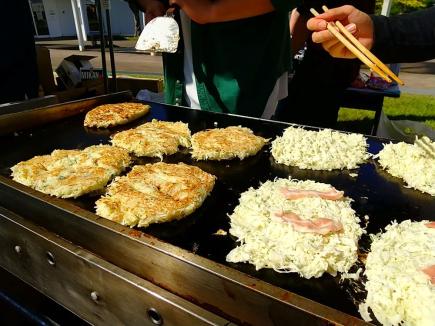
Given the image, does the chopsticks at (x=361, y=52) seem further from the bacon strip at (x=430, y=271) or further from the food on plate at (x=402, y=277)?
the bacon strip at (x=430, y=271)

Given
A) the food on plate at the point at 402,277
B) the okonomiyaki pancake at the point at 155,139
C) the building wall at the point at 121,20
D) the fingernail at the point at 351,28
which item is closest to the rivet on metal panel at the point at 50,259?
the okonomiyaki pancake at the point at 155,139

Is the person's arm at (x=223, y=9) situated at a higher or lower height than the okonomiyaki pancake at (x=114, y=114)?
higher

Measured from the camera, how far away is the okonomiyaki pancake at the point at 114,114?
3344mm

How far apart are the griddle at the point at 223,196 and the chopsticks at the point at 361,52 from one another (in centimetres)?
74

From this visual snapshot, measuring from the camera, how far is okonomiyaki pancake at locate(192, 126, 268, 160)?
2707 mm

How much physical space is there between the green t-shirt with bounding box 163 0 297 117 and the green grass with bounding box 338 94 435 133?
5076mm

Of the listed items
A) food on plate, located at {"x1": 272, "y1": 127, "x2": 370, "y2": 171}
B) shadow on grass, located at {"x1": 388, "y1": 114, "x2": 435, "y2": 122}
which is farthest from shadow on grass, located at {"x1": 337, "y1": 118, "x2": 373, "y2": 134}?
food on plate, located at {"x1": 272, "y1": 127, "x2": 370, "y2": 171}

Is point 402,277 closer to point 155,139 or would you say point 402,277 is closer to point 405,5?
point 155,139

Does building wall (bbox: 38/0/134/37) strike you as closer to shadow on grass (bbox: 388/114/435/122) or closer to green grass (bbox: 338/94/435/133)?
green grass (bbox: 338/94/435/133)

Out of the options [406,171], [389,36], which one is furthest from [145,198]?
[389,36]

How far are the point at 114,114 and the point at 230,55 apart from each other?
1252 mm

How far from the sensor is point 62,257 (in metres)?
1.74

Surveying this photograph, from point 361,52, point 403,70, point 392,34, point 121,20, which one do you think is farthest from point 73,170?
point 121,20

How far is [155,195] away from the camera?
2180mm
